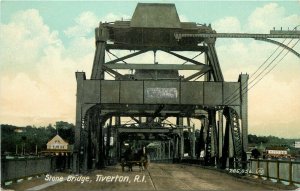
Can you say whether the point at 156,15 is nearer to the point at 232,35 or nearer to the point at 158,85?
the point at 158,85

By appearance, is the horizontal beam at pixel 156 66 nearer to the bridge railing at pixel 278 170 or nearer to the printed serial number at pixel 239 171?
the printed serial number at pixel 239 171

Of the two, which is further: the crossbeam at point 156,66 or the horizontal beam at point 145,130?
the horizontal beam at point 145,130

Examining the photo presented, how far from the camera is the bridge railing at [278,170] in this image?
22894mm

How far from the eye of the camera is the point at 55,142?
515ft

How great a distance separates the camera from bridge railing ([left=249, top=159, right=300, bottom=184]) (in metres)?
22.9

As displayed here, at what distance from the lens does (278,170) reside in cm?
2527

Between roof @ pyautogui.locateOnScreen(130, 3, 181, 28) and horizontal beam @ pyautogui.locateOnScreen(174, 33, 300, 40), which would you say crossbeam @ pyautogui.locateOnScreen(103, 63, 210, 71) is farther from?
roof @ pyautogui.locateOnScreen(130, 3, 181, 28)

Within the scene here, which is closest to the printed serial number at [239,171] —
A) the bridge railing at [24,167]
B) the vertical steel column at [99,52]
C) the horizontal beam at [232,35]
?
the horizontal beam at [232,35]

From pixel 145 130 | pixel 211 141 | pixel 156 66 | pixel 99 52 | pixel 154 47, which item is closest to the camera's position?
pixel 99 52

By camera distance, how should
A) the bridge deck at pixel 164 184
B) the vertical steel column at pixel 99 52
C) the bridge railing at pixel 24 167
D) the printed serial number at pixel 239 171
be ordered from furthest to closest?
the vertical steel column at pixel 99 52, the printed serial number at pixel 239 171, the bridge deck at pixel 164 184, the bridge railing at pixel 24 167

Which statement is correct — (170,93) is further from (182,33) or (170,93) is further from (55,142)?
Answer: (55,142)

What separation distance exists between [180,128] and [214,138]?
3123 cm

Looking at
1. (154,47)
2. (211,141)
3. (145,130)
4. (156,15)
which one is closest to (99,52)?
(154,47)

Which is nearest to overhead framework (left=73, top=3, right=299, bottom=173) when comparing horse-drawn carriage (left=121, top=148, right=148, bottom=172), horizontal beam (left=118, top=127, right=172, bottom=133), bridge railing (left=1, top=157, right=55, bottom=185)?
horse-drawn carriage (left=121, top=148, right=148, bottom=172)
